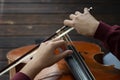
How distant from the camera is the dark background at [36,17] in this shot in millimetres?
2094

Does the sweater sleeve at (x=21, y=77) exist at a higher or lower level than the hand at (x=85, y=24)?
lower

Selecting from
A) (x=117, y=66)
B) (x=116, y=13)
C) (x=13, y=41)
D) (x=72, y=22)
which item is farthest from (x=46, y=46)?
(x=116, y=13)

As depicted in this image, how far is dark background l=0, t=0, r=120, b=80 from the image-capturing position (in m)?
2.09

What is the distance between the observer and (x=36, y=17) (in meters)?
2.14

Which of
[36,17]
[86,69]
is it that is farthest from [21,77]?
[36,17]

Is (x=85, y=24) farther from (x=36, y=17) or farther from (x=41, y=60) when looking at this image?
(x=36, y=17)

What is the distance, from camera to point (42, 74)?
3.18 feet

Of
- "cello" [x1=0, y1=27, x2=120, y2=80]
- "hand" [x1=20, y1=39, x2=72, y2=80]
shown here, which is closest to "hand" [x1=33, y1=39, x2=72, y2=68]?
"hand" [x1=20, y1=39, x2=72, y2=80]

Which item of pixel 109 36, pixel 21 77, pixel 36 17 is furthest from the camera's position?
pixel 36 17

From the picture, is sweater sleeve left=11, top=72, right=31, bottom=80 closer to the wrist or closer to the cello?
the wrist

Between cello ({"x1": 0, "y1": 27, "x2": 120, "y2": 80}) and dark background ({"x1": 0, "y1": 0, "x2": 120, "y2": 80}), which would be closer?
cello ({"x1": 0, "y1": 27, "x2": 120, "y2": 80})

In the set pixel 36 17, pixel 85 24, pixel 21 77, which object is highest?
pixel 36 17

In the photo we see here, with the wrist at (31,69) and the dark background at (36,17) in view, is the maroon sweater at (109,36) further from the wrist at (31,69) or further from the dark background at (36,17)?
the dark background at (36,17)

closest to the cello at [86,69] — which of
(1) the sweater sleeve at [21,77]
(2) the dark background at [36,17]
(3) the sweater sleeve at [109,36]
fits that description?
(3) the sweater sleeve at [109,36]
